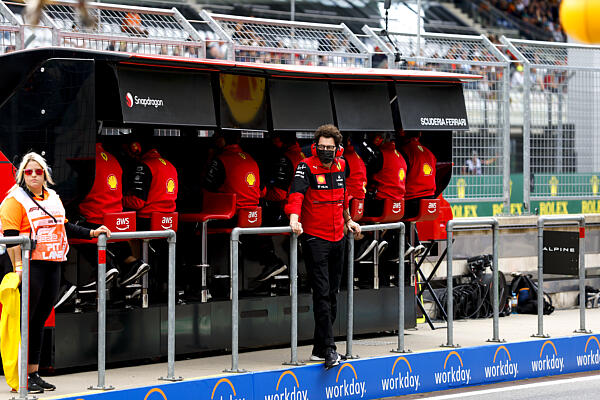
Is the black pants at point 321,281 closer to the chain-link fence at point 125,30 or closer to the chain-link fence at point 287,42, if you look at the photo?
the chain-link fence at point 125,30

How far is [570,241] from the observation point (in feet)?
37.1

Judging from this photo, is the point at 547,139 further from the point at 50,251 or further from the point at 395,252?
the point at 50,251

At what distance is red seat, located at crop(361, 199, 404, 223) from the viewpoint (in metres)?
11.3

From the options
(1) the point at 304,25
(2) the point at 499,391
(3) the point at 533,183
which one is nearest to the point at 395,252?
(2) the point at 499,391

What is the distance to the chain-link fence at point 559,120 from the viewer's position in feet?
50.7

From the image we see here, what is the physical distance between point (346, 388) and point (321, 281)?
3.00 feet

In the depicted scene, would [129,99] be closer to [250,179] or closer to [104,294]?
[250,179]

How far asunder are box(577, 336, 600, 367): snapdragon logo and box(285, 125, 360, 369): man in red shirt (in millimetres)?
3235

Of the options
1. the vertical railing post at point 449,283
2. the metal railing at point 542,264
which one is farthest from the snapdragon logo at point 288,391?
the metal railing at point 542,264

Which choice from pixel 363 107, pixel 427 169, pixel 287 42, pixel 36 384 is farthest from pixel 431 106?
pixel 36 384

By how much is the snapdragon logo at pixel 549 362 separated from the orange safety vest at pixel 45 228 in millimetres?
5076

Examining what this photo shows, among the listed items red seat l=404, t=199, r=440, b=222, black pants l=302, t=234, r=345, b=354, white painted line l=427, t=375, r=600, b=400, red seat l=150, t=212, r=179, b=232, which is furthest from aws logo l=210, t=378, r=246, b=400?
red seat l=404, t=199, r=440, b=222

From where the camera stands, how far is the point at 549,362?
1101 centimetres

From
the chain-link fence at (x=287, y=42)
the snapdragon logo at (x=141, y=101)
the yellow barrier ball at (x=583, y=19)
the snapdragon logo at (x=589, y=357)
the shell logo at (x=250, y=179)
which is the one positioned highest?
the chain-link fence at (x=287, y=42)
